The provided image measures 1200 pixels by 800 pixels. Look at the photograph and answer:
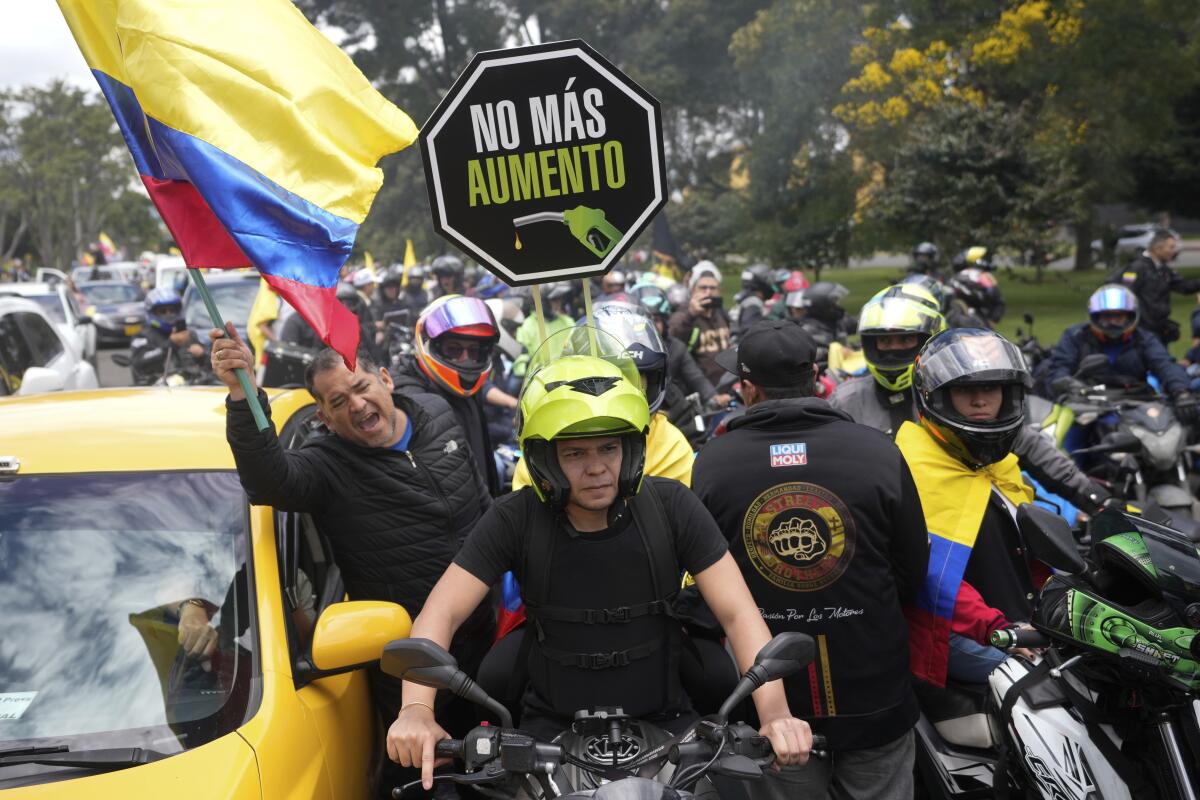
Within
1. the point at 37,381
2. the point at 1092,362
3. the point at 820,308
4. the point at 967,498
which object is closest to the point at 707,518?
the point at 967,498

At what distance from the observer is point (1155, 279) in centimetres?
1218

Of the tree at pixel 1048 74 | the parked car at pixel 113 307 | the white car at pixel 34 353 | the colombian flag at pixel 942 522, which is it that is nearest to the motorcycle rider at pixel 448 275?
the white car at pixel 34 353

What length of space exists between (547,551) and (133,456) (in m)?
1.44

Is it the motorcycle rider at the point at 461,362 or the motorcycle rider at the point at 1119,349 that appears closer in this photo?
the motorcycle rider at the point at 461,362

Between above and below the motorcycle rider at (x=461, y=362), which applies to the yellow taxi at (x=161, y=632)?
below

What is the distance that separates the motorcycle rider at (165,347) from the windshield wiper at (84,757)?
883 cm

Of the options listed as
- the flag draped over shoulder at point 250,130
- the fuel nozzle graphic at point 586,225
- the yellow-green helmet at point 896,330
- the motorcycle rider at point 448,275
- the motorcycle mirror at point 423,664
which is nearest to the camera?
the motorcycle mirror at point 423,664

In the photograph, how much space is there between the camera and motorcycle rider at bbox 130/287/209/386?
11602 millimetres

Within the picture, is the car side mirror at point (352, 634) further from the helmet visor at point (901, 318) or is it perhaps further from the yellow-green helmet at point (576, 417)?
the helmet visor at point (901, 318)

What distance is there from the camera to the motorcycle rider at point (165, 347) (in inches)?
457

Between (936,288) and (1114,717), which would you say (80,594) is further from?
(936,288)

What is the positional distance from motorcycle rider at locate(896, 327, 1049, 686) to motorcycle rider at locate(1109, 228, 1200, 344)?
9.15 metres

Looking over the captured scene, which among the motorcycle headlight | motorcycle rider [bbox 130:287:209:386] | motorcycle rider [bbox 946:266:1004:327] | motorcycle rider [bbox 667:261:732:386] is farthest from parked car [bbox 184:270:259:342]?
the motorcycle headlight

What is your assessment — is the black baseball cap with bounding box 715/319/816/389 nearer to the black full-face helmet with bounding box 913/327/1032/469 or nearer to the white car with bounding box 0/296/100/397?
the black full-face helmet with bounding box 913/327/1032/469
